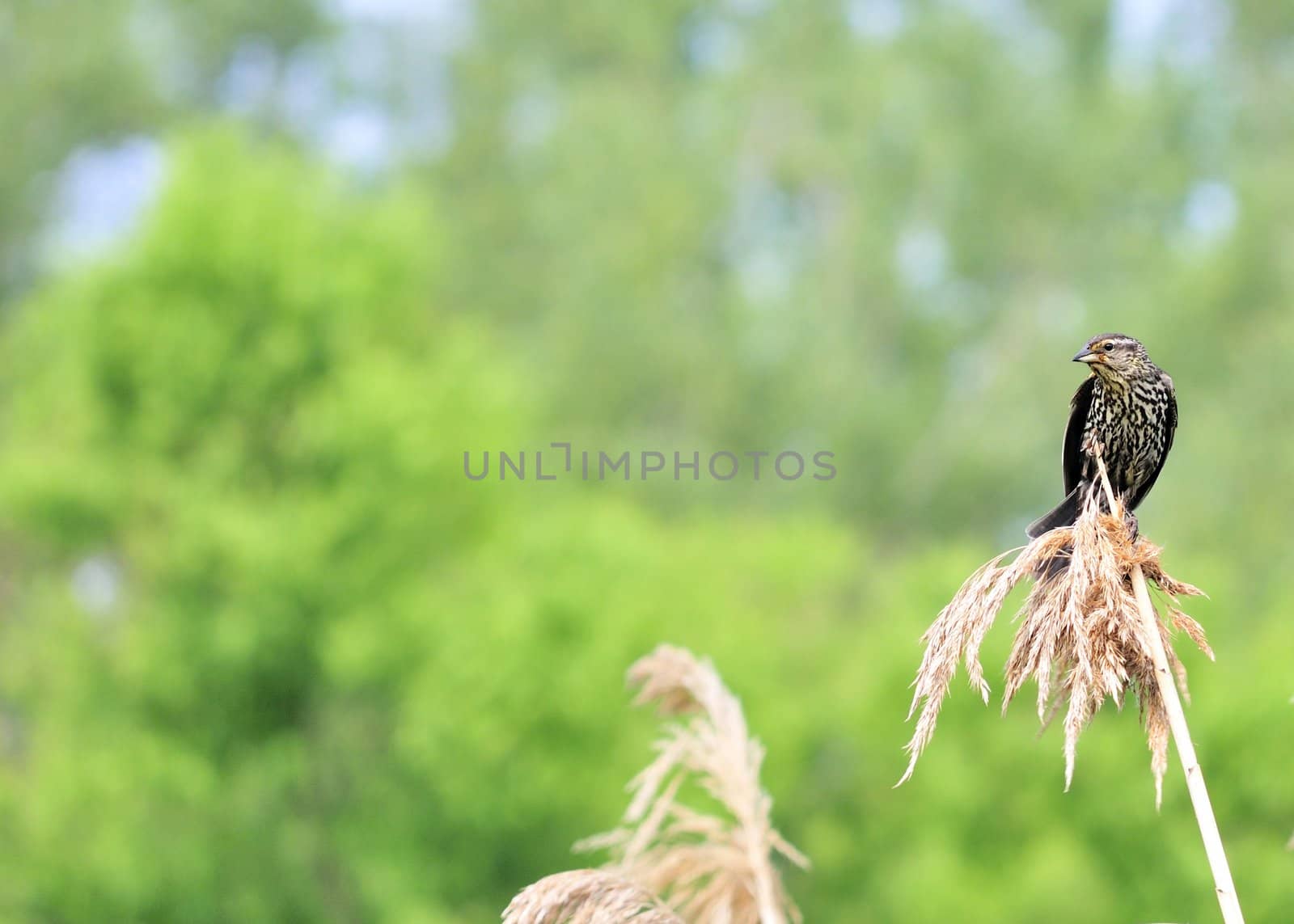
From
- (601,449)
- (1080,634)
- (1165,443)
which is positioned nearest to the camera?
(1080,634)

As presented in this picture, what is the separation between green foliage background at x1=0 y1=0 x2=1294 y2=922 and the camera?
19781 mm

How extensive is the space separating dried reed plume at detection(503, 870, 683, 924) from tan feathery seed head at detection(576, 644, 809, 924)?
1.53ft

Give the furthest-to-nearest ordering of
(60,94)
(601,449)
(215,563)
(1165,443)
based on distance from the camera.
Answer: (60,94) < (601,449) < (215,563) < (1165,443)

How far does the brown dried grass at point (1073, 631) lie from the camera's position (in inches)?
107

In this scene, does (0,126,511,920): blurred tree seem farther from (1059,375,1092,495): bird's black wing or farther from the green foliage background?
(1059,375,1092,495): bird's black wing

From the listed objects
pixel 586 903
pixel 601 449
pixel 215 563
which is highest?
pixel 601 449

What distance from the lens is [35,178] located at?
3159cm

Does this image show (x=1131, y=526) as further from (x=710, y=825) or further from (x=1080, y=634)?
(x=710, y=825)

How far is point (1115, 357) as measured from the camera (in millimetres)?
4430

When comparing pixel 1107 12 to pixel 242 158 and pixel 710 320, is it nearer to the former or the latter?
pixel 710 320

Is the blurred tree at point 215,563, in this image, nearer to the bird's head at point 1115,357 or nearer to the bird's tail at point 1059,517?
the bird's head at point 1115,357

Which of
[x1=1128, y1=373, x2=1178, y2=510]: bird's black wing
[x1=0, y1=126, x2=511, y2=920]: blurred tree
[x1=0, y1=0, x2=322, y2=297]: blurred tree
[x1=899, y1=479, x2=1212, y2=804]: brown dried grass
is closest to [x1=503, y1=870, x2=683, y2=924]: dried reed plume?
[x1=899, y1=479, x2=1212, y2=804]: brown dried grass

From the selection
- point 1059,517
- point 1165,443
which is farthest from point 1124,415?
point 1059,517

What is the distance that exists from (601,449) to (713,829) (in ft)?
90.9
